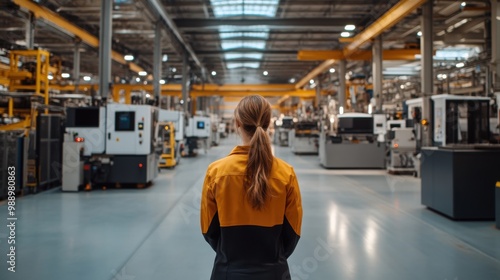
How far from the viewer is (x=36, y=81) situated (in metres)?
8.62

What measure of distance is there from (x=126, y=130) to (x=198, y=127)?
9730 millimetres

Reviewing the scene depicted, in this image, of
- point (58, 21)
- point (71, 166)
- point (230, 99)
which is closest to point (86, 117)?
point (71, 166)

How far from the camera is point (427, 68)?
10.0 m

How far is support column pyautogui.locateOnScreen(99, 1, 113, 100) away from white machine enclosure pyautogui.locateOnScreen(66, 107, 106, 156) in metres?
0.50

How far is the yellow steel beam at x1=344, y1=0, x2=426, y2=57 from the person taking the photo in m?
9.45

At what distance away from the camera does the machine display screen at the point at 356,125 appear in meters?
13.0

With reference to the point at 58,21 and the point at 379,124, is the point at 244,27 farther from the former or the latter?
the point at 58,21

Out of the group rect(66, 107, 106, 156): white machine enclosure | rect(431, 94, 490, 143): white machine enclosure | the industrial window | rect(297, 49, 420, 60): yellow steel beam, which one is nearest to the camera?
rect(66, 107, 106, 156): white machine enclosure

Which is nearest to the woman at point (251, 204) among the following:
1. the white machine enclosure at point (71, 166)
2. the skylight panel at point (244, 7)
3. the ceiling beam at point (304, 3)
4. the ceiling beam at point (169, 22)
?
the white machine enclosure at point (71, 166)

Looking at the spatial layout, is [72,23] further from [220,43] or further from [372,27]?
[372,27]

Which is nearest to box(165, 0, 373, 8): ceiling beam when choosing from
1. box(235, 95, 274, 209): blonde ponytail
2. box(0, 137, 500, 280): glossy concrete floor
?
box(0, 137, 500, 280): glossy concrete floor

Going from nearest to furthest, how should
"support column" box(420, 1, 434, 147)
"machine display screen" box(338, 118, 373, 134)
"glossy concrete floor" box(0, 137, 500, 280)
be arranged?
"glossy concrete floor" box(0, 137, 500, 280) < "support column" box(420, 1, 434, 147) < "machine display screen" box(338, 118, 373, 134)

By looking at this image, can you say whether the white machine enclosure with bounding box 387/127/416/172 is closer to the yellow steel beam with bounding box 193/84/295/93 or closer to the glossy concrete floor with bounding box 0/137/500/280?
the glossy concrete floor with bounding box 0/137/500/280

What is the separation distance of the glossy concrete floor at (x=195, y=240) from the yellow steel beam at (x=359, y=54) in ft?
29.1
